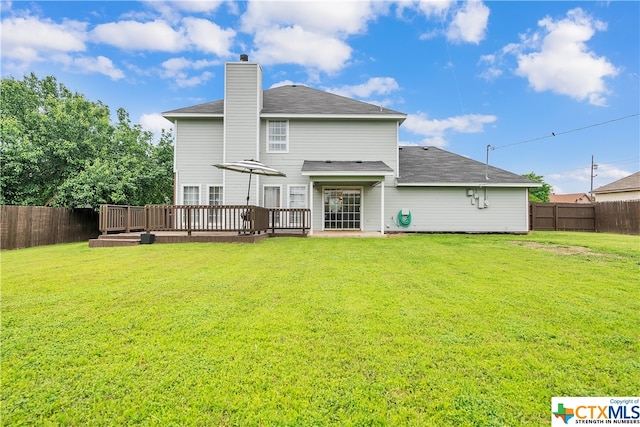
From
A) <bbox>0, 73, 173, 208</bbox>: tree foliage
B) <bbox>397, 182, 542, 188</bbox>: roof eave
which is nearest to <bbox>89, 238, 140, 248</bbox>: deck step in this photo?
<bbox>0, 73, 173, 208</bbox>: tree foliage

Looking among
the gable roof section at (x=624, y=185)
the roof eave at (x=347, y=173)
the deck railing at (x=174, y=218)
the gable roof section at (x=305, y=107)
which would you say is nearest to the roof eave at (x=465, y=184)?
the roof eave at (x=347, y=173)

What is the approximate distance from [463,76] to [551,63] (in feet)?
13.6

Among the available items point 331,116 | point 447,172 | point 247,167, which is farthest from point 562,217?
point 247,167

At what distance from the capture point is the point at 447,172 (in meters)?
14.5

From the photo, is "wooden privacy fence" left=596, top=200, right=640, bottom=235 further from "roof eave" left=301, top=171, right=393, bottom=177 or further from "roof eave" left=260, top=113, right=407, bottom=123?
"roof eave" left=301, top=171, right=393, bottom=177

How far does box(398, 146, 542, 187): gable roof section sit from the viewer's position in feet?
45.0

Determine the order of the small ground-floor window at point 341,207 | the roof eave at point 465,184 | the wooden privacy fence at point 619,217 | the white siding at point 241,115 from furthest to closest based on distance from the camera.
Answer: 1. the wooden privacy fence at point 619,217
2. the small ground-floor window at point 341,207
3. the roof eave at point 465,184
4. the white siding at point 241,115

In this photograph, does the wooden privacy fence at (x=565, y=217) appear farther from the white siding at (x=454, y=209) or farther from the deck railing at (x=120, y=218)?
the deck railing at (x=120, y=218)

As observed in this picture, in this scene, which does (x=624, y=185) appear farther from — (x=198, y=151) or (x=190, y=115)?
(x=190, y=115)

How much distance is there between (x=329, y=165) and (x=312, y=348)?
36.0 ft

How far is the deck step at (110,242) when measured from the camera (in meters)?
9.52

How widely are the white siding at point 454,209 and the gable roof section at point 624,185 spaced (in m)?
11.8

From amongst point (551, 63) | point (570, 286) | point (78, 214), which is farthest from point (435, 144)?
point (78, 214)

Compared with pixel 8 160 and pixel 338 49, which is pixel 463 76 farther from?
pixel 8 160
